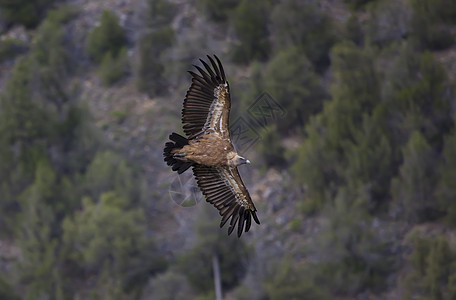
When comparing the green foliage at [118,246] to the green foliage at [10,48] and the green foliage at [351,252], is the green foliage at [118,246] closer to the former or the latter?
the green foliage at [351,252]

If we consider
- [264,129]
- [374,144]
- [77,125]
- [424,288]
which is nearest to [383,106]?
[374,144]

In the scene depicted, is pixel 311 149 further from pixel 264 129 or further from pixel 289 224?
pixel 264 129

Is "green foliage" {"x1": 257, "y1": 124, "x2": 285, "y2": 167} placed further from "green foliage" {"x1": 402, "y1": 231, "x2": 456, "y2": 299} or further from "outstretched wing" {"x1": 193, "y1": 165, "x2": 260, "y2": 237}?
"outstretched wing" {"x1": 193, "y1": 165, "x2": 260, "y2": 237}

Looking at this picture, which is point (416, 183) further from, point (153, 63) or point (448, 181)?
point (153, 63)

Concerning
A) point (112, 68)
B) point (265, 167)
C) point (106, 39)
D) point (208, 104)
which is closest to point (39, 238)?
point (265, 167)

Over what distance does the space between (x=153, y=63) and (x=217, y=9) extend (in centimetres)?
521

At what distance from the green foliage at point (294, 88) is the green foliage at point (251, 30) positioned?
275cm

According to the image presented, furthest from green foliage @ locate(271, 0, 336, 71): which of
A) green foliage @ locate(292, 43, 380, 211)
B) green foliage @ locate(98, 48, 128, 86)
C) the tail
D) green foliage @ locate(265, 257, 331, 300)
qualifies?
the tail

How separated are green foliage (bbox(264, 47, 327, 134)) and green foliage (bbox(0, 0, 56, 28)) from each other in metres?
17.0

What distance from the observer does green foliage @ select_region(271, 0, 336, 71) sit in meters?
50.5

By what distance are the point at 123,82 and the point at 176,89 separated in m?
6.07

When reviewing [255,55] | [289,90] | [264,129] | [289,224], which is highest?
[255,55]

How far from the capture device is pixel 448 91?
4325 cm

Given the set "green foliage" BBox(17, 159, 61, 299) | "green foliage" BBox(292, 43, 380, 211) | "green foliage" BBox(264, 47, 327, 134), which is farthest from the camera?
"green foliage" BBox(264, 47, 327, 134)
